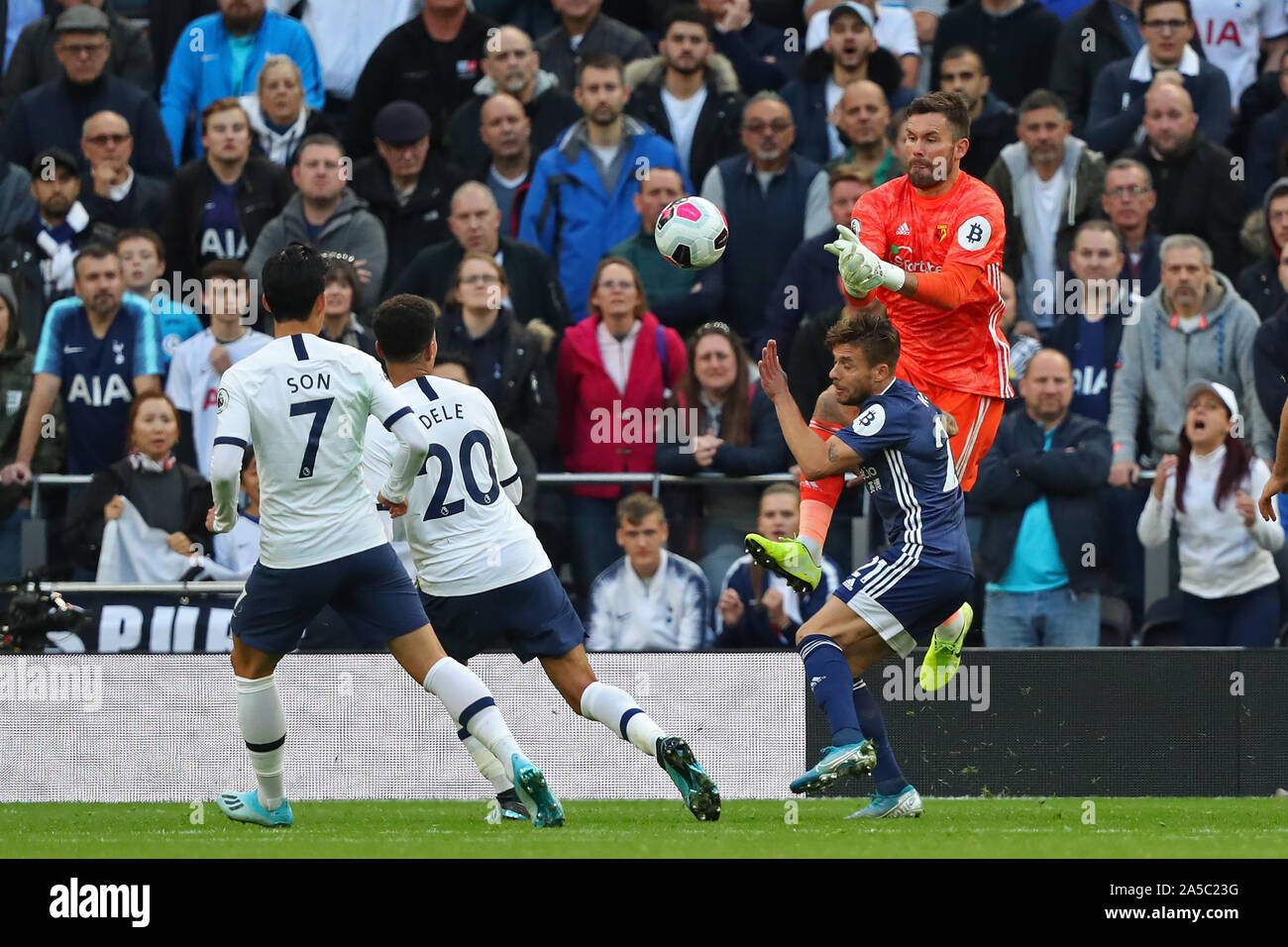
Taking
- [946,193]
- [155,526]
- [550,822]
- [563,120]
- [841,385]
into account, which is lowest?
[550,822]

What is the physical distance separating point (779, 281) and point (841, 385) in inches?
176

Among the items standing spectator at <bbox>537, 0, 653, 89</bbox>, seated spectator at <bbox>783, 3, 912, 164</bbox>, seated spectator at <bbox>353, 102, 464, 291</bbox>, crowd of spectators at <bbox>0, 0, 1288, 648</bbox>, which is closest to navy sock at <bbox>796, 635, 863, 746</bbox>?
crowd of spectators at <bbox>0, 0, 1288, 648</bbox>

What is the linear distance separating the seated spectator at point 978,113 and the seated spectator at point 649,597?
12.4 feet

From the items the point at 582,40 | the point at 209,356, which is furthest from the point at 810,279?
the point at 209,356

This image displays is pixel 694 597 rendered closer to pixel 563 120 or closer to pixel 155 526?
pixel 155 526

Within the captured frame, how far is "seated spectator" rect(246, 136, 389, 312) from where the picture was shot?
13.2 metres

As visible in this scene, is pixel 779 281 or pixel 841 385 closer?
pixel 841 385

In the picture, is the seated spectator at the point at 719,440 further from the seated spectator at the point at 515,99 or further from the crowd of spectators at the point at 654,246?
the seated spectator at the point at 515,99

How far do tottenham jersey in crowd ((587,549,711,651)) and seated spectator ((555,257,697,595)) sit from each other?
739 mm

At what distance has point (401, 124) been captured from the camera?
13.5 metres

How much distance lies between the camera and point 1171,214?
1333 cm

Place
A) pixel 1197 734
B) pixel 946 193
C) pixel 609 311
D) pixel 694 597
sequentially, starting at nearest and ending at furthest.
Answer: pixel 946 193 < pixel 1197 734 < pixel 694 597 < pixel 609 311

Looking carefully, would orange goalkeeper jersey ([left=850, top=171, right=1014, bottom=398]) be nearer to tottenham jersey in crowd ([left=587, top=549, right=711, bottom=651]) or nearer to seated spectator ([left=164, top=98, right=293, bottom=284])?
tottenham jersey in crowd ([left=587, top=549, right=711, bottom=651])

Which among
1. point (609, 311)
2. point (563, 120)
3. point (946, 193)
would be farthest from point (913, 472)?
point (563, 120)
